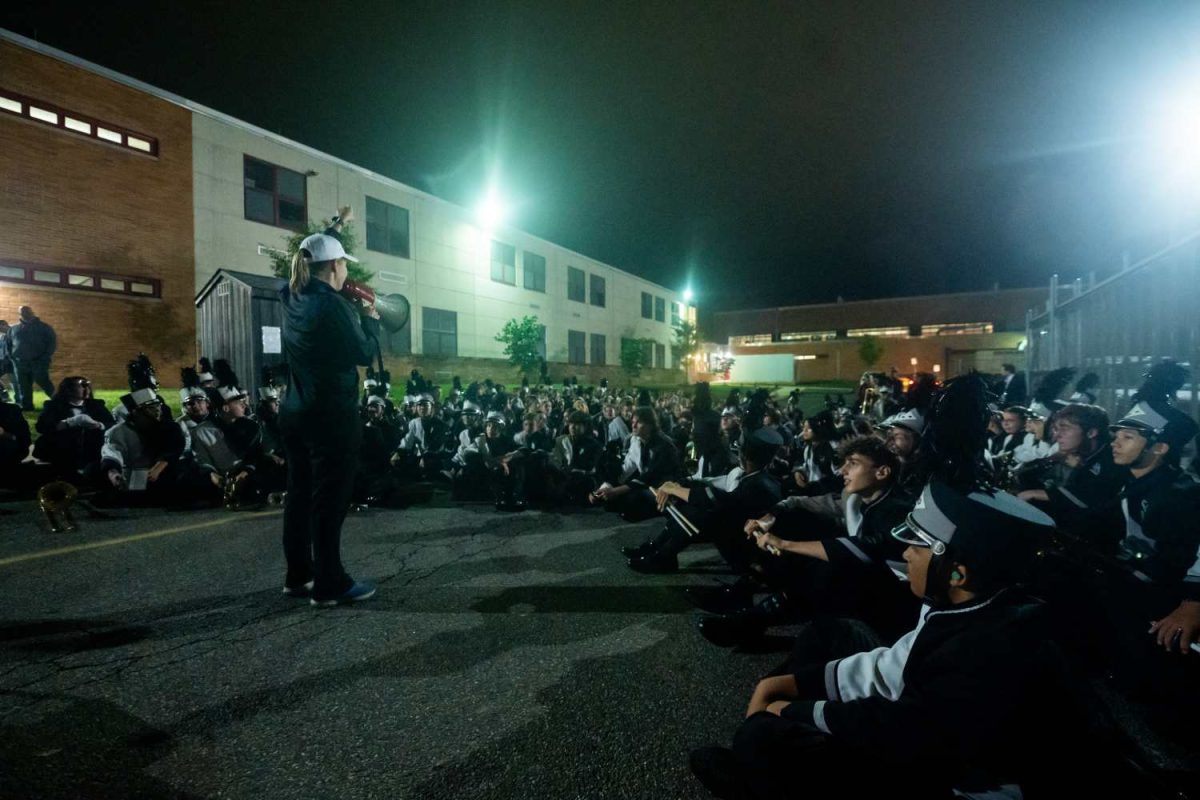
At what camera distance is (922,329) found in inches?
2431

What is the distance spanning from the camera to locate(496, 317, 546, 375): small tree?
26500 millimetres

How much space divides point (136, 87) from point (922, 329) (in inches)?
2587

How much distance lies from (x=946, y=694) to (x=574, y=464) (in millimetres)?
6842

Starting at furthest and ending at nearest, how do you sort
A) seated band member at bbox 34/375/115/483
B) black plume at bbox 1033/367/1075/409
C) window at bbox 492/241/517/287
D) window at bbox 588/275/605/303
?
window at bbox 588/275/605/303 → window at bbox 492/241/517/287 → seated band member at bbox 34/375/115/483 → black plume at bbox 1033/367/1075/409

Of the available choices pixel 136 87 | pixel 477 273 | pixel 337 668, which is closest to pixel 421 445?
pixel 337 668

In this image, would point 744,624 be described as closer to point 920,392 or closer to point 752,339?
point 920,392

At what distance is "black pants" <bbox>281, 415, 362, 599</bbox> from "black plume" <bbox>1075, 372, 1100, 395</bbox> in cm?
738

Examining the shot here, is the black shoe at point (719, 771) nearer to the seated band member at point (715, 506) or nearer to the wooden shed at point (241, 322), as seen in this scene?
the seated band member at point (715, 506)

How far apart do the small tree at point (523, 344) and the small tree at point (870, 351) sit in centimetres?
4284

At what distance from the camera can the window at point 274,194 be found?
18.6 meters

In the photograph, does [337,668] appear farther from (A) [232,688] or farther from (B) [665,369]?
(B) [665,369]

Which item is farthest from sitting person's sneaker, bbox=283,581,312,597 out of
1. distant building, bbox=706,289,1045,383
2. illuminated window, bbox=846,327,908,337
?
illuminated window, bbox=846,327,908,337

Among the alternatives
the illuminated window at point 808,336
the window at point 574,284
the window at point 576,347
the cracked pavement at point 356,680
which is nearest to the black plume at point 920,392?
the cracked pavement at point 356,680

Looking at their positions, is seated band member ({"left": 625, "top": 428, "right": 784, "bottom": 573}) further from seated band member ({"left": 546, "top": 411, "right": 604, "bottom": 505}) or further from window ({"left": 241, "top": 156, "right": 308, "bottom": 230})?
window ({"left": 241, "top": 156, "right": 308, "bottom": 230})
